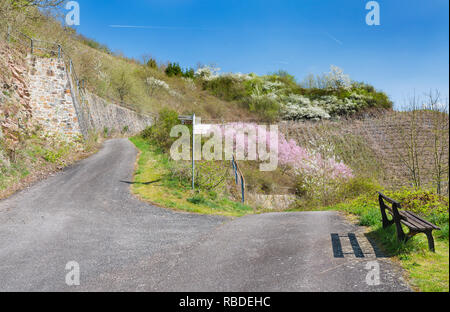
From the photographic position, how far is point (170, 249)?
18.1 feet

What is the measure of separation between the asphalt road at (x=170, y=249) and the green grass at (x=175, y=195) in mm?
731

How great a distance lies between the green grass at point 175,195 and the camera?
371 inches

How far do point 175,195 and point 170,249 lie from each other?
492 cm

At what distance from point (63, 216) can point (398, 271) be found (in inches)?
296

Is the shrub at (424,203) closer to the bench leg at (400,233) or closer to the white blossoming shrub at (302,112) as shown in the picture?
the bench leg at (400,233)

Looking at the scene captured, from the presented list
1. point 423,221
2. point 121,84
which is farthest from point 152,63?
point 423,221

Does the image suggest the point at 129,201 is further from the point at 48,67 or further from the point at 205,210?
the point at 48,67

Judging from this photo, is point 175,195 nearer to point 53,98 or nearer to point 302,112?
point 53,98

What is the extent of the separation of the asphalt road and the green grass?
28.8 inches

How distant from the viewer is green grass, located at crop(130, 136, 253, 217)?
9430mm

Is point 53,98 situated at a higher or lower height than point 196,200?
higher

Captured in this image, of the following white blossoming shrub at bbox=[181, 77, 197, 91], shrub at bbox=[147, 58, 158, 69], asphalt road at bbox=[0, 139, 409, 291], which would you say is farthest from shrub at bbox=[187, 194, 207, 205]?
shrub at bbox=[147, 58, 158, 69]

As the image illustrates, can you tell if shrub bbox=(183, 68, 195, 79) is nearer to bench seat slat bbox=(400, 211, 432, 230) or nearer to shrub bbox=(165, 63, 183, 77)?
shrub bbox=(165, 63, 183, 77)

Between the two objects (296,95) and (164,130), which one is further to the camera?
(296,95)
